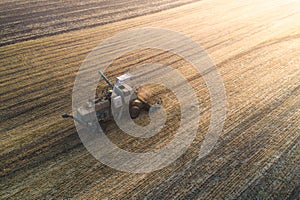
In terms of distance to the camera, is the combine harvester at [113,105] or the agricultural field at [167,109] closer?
the agricultural field at [167,109]

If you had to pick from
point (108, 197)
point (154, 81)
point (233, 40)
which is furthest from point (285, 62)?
point (108, 197)

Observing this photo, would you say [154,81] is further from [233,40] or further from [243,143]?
[233,40]

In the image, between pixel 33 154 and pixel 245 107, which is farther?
pixel 245 107

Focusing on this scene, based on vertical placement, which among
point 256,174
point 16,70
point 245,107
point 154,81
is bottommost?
point 256,174

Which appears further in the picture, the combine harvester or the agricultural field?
the combine harvester

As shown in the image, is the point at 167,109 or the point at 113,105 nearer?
the point at 113,105
